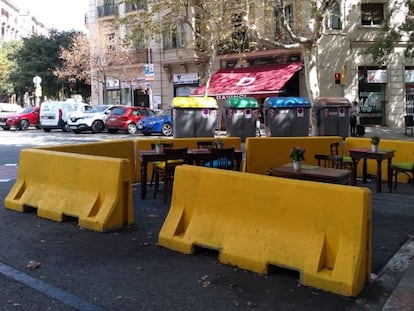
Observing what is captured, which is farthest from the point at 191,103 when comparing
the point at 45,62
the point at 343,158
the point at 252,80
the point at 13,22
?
the point at 13,22

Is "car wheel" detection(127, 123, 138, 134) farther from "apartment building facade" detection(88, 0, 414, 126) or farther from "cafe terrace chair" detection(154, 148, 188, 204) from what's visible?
"cafe terrace chair" detection(154, 148, 188, 204)

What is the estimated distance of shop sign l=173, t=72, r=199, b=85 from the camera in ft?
112

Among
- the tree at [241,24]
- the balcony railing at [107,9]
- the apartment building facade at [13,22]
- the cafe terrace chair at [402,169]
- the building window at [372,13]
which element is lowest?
the cafe terrace chair at [402,169]

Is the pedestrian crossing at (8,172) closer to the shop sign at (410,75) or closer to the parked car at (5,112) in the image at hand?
the parked car at (5,112)

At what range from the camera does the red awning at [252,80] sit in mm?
27422

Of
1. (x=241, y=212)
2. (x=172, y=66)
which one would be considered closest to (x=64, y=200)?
(x=241, y=212)

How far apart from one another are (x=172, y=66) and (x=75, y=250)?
30.1 meters

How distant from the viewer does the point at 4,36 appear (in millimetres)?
94438

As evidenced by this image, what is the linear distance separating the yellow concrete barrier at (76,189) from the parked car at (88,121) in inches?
823

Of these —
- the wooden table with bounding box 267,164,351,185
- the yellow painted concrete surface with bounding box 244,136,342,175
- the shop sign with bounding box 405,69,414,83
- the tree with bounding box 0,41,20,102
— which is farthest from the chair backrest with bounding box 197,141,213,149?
the tree with bounding box 0,41,20,102

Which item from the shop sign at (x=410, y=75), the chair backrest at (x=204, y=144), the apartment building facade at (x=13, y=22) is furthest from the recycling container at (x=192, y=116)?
the apartment building facade at (x=13, y=22)

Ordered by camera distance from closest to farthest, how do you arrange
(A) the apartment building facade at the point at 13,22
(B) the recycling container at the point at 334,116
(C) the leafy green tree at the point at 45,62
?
1. (B) the recycling container at the point at 334,116
2. (C) the leafy green tree at the point at 45,62
3. (A) the apartment building facade at the point at 13,22

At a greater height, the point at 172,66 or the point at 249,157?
the point at 172,66

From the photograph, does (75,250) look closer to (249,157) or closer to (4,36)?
(249,157)
